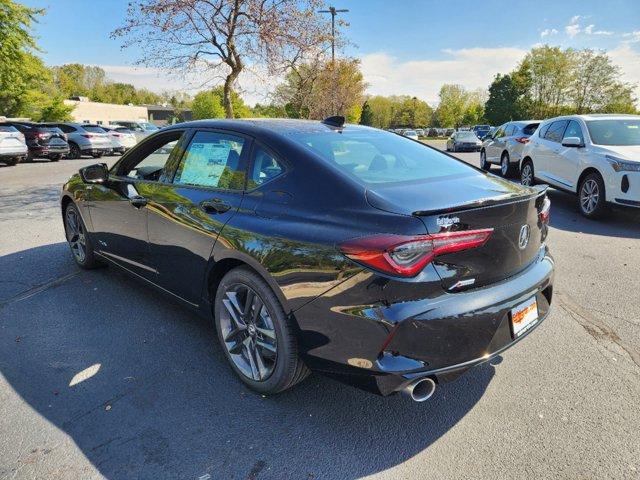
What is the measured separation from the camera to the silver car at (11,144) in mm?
15969

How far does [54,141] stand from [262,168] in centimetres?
1952

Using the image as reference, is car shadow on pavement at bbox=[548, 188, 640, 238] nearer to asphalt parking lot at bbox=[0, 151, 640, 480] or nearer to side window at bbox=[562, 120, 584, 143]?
side window at bbox=[562, 120, 584, 143]

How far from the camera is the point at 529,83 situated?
63250 mm

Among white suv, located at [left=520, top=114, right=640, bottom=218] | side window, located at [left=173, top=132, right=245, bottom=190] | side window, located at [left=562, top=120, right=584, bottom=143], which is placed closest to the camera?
side window, located at [left=173, top=132, right=245, bottom=190]

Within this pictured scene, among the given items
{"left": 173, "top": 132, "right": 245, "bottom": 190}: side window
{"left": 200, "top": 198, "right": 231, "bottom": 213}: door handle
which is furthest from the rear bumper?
{"left": 173, "top": 132, "right": 245, "bottom": 190}: side window

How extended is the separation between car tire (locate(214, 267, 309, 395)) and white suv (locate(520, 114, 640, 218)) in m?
6.43

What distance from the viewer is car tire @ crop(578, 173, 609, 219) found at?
7148 millimetres

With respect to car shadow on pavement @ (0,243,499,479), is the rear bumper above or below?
above

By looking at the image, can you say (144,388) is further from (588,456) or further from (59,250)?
(59,250)

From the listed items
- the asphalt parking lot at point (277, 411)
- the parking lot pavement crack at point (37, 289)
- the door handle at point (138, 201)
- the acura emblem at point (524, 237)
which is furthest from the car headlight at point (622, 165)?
the parking lot pavement crack at point (37, 289)

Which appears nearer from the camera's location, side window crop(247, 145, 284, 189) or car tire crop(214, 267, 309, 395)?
car tire crop(214, 267, 309, 395)

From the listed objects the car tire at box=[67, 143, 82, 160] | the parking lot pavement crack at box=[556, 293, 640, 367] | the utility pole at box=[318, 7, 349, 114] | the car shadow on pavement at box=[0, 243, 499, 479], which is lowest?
the car tire at box=[67, 143, 82, 160]

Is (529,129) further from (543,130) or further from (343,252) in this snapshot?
(343,252)

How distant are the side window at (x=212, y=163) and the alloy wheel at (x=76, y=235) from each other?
2.07m
